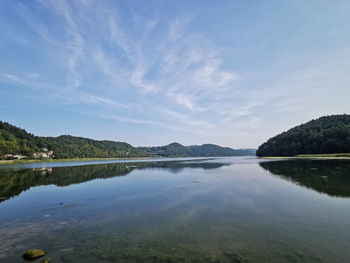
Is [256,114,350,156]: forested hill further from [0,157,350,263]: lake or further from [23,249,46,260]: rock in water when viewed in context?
[23,249,46,260]: rock in water

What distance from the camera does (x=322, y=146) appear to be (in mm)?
115812

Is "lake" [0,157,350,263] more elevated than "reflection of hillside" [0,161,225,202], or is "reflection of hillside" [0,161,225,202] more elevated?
"reflection of hillside" [0,161,225,202]

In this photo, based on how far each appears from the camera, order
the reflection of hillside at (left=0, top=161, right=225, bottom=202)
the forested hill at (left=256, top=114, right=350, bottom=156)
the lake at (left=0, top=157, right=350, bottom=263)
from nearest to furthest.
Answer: the lake at (left=0, top=157, right=350, bottom=263)
the reflection of hillside at (left=0, top=161, right=225, bottom=202)
the forested hill at (left=256, top=114, right=350, bottom=156)

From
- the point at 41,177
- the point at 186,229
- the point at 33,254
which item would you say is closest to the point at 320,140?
the point at 186,229

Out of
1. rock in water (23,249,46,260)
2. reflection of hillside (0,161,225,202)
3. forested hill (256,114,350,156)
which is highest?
forested hill (256,114,350,156)

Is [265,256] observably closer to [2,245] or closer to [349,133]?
[2,245]

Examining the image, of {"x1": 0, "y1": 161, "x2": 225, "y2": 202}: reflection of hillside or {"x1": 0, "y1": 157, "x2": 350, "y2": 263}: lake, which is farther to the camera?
{"x1": 0, "y1": 161, "x2": 225, "y2": 202}: reflection of hillside

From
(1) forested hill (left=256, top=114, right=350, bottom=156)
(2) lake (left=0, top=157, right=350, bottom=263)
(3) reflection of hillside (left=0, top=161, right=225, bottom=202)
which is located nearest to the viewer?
(2) lake (left=0, top=157, right=350, bottom=263)

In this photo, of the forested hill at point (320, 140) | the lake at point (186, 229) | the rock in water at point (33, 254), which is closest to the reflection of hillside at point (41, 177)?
the lake at point (186, 229)

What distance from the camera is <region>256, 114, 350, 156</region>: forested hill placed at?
108m

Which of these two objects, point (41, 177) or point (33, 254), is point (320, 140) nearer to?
point (41, 177)

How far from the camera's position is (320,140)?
4724 inches

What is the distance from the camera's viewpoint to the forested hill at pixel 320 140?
107500 millimetres

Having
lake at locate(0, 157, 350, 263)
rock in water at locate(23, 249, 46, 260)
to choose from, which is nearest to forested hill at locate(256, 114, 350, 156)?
lake at locate(0, 157, 350, 263)
